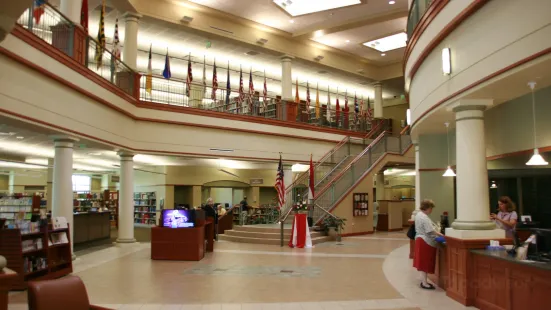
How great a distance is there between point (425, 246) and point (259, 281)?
10.4 feet

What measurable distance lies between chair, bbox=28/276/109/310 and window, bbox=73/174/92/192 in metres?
24.3

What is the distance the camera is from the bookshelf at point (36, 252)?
25.6 ft

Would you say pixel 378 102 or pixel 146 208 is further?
pixel 378 102

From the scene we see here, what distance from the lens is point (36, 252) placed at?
343 inches

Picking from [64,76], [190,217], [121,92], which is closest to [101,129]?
[121,92]

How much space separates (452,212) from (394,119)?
17.1 metres

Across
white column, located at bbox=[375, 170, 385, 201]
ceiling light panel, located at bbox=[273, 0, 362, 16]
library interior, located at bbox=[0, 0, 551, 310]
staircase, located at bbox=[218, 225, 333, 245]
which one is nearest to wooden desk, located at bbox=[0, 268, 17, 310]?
library interior, located at bbox=[0, 0, 551, 310]

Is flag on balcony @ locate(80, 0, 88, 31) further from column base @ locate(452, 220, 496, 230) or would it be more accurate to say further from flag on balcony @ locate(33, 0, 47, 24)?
column base @ locate(452, 220, 496, 230)

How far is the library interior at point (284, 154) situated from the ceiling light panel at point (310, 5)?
79 millimetres

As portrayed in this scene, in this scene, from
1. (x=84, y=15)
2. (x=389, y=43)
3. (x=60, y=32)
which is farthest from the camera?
(x=389, y=43)

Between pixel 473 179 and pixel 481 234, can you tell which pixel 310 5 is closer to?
pixel 473 179

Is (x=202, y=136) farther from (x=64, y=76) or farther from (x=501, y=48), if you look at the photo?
(x=501, y=48)

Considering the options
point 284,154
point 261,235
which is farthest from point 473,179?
point 284,154

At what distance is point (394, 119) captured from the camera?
2873 cm
